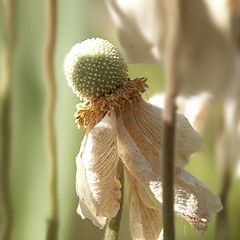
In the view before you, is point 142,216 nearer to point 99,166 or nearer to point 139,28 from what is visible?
point 99,166

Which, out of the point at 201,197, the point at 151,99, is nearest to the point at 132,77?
the point at 151,99

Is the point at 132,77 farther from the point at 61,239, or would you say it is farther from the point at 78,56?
the point at 61,239

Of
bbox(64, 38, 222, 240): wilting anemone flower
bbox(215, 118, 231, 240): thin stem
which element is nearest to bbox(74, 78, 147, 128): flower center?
bbox(64, 38, 222, 240): wilting anemone flower

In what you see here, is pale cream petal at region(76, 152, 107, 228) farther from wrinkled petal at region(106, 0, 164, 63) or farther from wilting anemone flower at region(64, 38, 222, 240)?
wrinkled petal at region(106, 0, 164, 63)

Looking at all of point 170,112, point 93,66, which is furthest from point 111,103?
point 170,112

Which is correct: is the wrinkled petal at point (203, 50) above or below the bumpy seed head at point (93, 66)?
below

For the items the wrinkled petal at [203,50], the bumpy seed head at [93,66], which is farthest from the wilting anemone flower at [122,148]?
the wrinkled petal at [203,50]

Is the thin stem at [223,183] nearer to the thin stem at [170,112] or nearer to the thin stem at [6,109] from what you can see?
the thin stem at [170,112]

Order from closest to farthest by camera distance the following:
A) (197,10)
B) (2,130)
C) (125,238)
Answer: (197,10)
(2,130)
(125,238)
